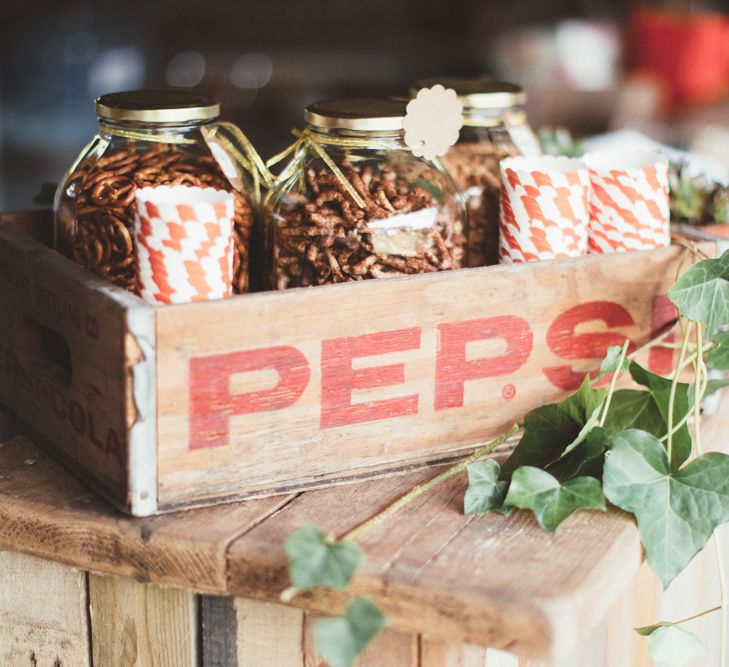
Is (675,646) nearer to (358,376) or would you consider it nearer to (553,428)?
(553,428)

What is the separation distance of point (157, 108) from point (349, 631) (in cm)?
60

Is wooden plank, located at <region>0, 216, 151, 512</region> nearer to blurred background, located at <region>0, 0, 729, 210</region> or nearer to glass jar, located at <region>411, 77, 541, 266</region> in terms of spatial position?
glass jar, located at <region>411, 77, 541, 266</region>

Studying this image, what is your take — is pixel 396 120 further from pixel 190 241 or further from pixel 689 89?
pixel 689 89

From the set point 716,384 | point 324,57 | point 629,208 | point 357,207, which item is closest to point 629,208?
point 629,208

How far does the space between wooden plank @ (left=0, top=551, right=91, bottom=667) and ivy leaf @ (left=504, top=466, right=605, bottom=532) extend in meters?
0.44

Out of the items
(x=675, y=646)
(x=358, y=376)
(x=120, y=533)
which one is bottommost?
(x=675, y=646)

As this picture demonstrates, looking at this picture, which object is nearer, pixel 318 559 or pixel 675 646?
pixel 318 559

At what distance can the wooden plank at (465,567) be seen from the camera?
863mm

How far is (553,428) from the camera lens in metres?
1.09

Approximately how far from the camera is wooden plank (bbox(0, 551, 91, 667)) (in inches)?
41.7

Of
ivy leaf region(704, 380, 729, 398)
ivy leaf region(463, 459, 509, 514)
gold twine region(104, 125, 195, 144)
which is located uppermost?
gold twine region(104, 125, 195, 144)

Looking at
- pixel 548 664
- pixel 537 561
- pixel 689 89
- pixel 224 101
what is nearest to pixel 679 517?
pixel 537 561

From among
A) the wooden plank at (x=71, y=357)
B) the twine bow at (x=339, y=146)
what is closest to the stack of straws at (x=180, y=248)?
the wooden plank at (x=71, y=357)

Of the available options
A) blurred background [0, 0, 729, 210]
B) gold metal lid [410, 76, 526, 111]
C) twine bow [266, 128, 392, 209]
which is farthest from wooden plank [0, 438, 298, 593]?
blurred background [0, 0, 729, 210]
